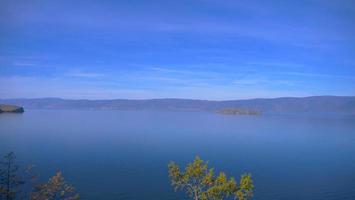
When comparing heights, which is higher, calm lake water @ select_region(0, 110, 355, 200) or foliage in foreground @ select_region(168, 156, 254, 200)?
foliage in foreground @ select_region(168, 156, 254, 200)

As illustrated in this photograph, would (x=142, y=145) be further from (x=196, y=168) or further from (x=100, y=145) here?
(x=196, y=168)

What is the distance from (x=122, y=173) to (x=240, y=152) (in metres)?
34.7

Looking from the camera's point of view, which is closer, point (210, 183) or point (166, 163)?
point (210, 183)

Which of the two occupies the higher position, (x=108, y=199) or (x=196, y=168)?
(x=196, y=168)

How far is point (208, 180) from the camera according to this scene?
29.6m

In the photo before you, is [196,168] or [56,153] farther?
[56,153]

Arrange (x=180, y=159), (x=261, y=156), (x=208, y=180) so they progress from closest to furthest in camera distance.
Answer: (x=208, y=180) < (x=180, y=159) < (x=261, y=156)

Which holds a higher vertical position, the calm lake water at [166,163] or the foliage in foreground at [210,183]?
the foliage in foreground at [210,183]

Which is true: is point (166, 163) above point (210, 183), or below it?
below

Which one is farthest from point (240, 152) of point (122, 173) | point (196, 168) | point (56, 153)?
point (196, 168)

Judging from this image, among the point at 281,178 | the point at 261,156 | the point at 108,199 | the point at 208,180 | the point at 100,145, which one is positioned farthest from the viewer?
the point at 100,145

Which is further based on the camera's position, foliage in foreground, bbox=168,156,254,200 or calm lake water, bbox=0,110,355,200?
calm lake water, bbox=0,110,355,200

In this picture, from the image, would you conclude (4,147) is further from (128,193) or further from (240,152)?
(240,152)

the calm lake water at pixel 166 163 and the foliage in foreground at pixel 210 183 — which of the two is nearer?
the foliage in foreground at pixel 210 183
